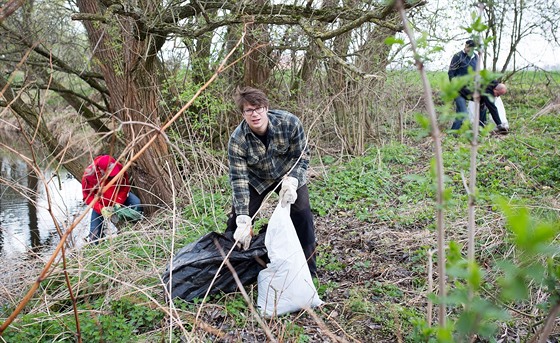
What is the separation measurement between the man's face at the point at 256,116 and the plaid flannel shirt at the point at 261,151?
0.07m

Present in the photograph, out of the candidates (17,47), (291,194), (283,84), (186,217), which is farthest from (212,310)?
(17,47)

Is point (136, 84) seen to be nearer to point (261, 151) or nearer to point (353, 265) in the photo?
point (261, 151)

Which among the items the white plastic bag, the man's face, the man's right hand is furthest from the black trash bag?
the man's right hand

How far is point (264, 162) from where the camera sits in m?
3.39

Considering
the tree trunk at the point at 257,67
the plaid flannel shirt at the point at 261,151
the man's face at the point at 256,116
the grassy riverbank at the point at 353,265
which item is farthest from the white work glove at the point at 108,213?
the tree trunk at the point at 257,67

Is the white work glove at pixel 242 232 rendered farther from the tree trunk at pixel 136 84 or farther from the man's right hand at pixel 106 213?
the tree trunk at pixel 136 84

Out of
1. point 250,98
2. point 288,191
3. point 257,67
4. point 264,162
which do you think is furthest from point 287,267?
point 257,67

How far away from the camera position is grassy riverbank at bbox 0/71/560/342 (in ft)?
8.93

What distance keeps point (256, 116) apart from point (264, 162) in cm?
38

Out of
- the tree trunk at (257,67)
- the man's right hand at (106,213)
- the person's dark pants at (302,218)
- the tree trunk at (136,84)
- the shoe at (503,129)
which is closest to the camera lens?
the person's dark pants at (302,218)

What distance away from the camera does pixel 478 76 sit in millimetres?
969

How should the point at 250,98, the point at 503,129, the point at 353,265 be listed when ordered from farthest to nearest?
the point at 503,129
the point at 353,265
the point at 250,98

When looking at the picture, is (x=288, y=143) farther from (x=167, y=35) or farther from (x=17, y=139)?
(x=17, y=139)

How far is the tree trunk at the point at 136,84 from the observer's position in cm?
532
